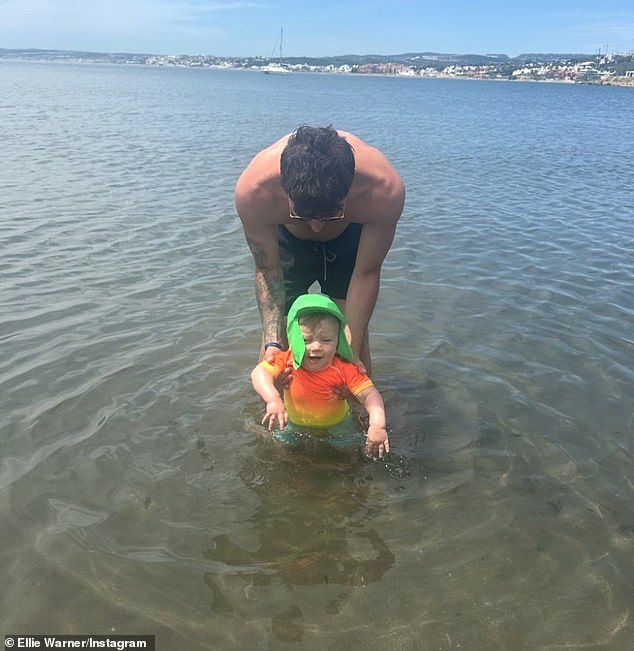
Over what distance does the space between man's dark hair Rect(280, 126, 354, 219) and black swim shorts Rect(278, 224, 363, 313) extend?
3.37 ft

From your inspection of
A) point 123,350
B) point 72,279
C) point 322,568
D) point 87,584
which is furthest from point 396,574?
point 72,279

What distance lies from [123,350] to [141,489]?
2263 mm

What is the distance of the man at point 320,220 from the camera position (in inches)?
128

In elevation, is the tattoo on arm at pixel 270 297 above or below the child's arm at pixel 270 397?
above

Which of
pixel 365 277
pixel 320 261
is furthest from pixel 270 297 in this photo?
pixel 365 277

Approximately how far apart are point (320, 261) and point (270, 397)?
1266 mm

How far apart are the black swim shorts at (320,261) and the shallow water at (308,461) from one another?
3.83 ft

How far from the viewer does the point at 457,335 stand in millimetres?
6637

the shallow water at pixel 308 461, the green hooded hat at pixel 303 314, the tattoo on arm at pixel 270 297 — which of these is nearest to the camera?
the shallow water at pixel 308 461

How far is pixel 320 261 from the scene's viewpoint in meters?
4.56

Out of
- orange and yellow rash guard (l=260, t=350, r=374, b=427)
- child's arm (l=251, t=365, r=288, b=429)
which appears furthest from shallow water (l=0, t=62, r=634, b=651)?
child's arm (l=251, t=365, r=288, b=429)

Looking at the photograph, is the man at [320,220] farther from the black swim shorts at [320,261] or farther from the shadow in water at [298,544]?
the shadow in water at [298,544]

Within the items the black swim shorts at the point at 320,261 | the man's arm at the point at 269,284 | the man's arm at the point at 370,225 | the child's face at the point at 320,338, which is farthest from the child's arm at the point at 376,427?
the black swim shorts at the point at 320,261

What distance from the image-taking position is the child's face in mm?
3893
